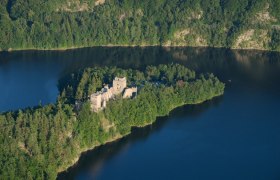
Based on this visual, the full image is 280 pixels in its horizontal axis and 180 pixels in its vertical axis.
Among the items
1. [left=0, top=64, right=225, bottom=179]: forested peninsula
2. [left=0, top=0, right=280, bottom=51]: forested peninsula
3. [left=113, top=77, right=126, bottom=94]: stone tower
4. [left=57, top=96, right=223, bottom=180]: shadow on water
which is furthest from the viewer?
[left=0, top=0, right=280, bottom=51]: forested peninsula

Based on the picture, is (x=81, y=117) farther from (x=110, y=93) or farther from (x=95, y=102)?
(x=110, y=93)

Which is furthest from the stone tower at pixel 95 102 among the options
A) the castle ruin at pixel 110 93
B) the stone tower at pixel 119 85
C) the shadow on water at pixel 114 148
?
the stone tower at pixel 119 85

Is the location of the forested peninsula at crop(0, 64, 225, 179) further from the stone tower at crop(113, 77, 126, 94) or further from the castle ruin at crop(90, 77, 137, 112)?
the stone tower at crop(113, 77, 126, 94)

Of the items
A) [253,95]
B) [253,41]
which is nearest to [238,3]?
[253,41]

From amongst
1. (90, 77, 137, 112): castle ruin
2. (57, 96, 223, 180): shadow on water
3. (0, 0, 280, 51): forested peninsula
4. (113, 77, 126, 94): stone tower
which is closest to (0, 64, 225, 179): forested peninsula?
(57, 96, 223, 180): shadow on water

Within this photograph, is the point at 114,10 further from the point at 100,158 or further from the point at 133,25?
the point at 100,158

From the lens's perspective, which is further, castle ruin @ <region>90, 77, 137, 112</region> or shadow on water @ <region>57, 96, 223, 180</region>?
castle ruin @ <region>90, 77, 137, 112</region>
